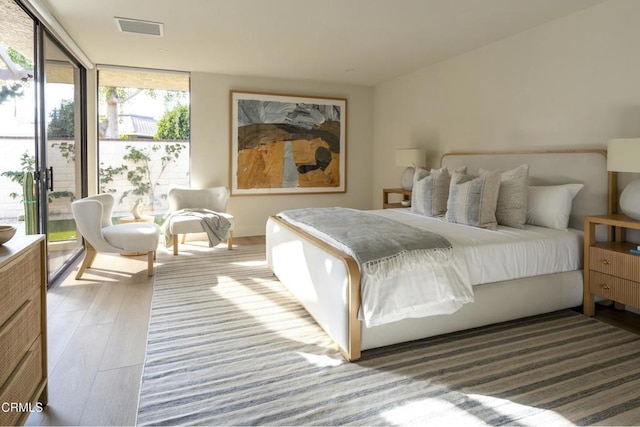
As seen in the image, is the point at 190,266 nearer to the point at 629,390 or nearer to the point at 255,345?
the point at 255,345

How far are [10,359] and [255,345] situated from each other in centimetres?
132

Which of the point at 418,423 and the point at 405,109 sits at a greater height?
the point at 405,109

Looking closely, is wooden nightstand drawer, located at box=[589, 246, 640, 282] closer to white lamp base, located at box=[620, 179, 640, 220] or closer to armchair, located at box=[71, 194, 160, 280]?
white lamp base, located at box=[620, 179, 640, 220]

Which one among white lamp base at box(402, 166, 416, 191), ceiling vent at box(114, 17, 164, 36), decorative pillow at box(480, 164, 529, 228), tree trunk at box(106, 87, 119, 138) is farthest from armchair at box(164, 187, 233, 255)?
decorative pillow at box(480, 164, 529, 228)

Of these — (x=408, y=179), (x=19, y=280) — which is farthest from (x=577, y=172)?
(x=19, y=280)

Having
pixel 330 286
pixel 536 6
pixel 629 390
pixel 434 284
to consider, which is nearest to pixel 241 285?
pixel 330 286

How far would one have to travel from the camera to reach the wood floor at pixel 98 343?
185 cm

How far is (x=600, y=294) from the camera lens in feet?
9.39

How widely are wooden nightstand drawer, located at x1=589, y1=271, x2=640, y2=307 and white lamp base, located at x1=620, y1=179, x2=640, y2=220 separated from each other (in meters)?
0.46

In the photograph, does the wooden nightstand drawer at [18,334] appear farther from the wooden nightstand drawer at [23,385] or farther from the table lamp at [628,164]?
the table lamp at [628,164]

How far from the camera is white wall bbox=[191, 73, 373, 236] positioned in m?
5.82

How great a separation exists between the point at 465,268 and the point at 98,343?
95.2 inches

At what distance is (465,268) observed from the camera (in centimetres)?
255

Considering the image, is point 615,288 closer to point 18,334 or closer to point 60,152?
point 18,334
